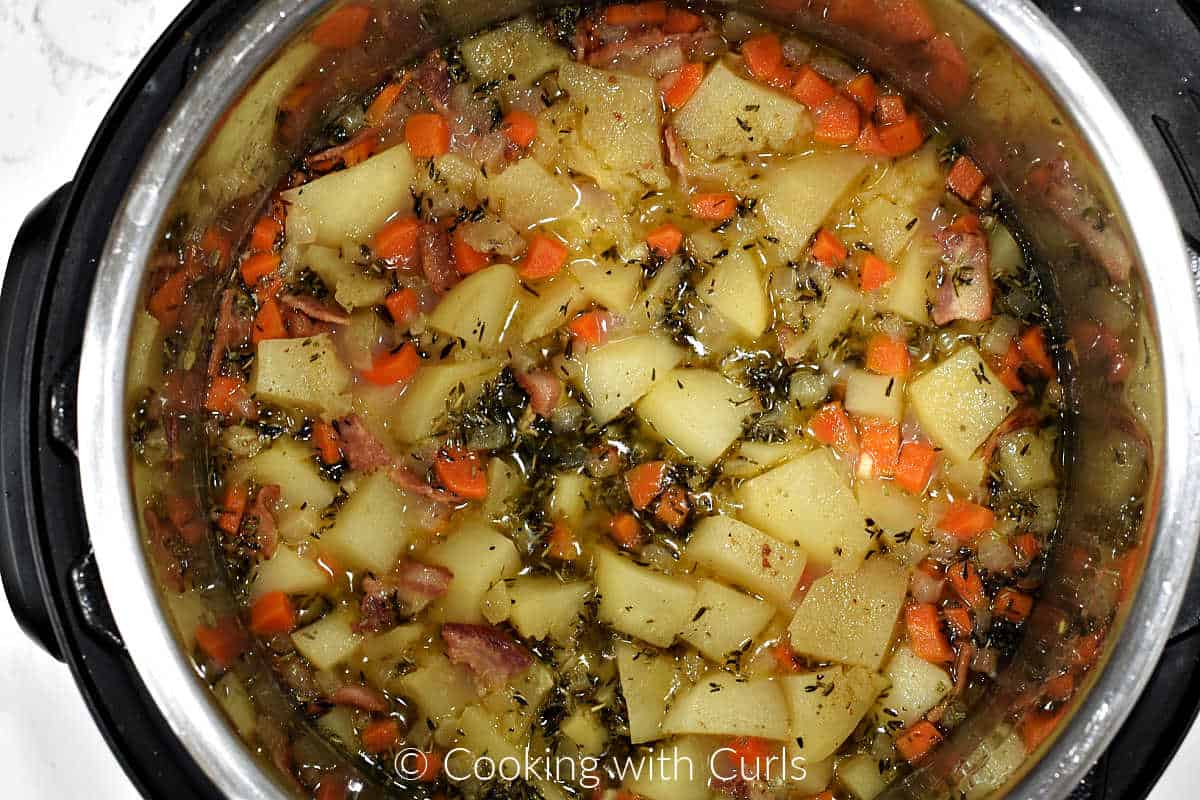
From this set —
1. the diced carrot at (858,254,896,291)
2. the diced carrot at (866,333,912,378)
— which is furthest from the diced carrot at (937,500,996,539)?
the diced carrot at (858,254,896,291)

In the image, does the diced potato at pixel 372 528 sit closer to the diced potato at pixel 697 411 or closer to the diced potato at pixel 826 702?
the diced potato at pixel 697 411

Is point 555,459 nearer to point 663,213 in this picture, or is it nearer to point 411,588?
point 411,588

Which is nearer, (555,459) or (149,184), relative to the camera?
(149,184)

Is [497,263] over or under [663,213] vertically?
under

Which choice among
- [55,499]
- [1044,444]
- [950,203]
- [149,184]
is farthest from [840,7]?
[55,499]

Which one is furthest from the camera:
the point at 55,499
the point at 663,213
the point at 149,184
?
the point at 663,213

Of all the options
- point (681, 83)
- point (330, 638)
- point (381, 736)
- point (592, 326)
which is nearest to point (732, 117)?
point (681, 83)
